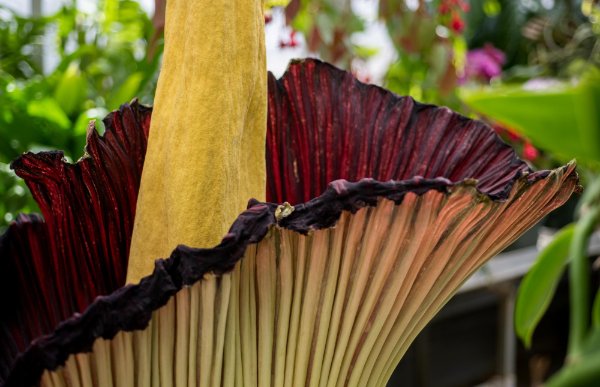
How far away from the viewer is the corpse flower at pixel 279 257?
236 millimetres

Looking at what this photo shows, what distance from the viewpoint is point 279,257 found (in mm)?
252

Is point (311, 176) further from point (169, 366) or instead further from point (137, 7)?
point (137, 7)

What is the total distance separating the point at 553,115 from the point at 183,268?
13 centimetres

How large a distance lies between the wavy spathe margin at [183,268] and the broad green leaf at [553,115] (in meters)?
0.03

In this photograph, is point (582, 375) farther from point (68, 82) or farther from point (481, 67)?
point (481, 67)

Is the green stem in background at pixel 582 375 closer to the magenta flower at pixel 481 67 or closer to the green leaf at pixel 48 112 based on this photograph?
the green leaf at pixel 48 112

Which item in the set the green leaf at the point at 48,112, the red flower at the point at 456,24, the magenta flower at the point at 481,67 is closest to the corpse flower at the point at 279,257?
the green leaf at the point at 48,112

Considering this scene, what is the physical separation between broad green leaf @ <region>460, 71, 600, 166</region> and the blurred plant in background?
1.69 ft

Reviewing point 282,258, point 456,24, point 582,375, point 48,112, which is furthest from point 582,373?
point 456,24

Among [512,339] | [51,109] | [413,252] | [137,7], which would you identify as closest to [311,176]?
[413,252]

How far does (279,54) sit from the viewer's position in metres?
1.58

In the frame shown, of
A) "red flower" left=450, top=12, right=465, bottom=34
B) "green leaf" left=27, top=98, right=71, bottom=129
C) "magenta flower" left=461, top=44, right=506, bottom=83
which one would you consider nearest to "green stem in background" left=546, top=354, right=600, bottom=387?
"green leaf" left=27, top=98, right=71, bottom=129

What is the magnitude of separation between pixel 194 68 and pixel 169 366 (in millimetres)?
124

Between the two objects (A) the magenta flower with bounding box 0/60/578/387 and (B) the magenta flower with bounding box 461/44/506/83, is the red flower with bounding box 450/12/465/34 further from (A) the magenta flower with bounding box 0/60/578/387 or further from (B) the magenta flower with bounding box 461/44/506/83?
(A) the magenta flower with bounding box 0/60/578/387
